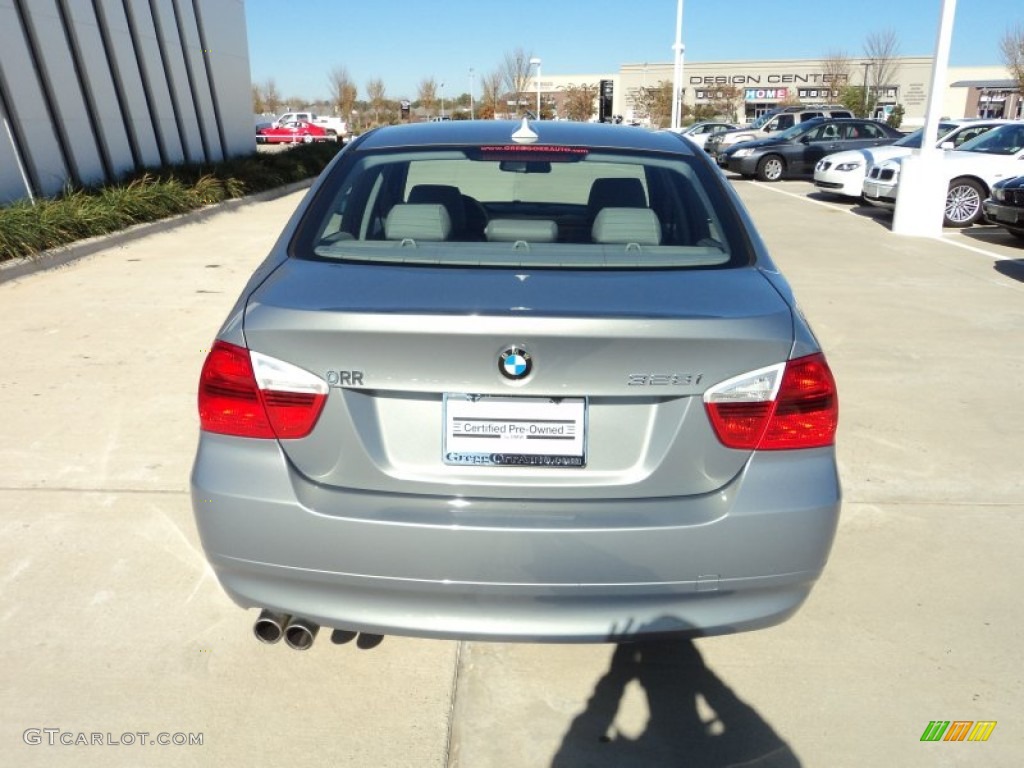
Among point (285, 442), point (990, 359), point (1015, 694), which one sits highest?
point (285, 442)

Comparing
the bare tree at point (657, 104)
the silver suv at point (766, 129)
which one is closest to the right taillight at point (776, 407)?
the silver suv at point (766, 129)

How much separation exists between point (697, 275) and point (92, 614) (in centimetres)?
244

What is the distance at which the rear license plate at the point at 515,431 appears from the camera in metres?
2.15

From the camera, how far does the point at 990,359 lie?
628cm

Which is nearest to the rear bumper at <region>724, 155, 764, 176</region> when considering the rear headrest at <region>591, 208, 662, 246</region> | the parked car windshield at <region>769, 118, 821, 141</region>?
the parked car windshield at <region>769, 118, 821, 141</region>

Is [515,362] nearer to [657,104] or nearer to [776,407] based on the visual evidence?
[776,407]

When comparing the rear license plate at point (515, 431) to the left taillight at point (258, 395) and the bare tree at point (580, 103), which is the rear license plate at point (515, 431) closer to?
the left taillight at point (258, 395)

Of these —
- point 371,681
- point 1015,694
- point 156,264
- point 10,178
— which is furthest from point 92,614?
point 10,178

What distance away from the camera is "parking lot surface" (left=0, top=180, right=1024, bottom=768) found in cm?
250

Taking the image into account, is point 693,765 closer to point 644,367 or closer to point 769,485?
point 769,485

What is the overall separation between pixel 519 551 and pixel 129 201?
450 inches

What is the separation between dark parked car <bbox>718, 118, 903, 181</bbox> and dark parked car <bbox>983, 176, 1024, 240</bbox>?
1044 centimetres

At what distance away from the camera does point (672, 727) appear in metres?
2.57

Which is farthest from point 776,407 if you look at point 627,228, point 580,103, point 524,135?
point 580,103
